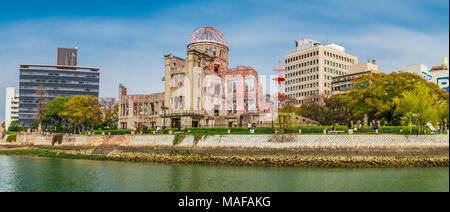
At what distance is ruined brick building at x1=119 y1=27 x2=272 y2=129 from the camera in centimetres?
7244

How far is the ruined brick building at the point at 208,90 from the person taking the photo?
72438 millimetres

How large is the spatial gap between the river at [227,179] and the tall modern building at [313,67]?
92.1 meters

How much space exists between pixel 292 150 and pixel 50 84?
126124 millimetres

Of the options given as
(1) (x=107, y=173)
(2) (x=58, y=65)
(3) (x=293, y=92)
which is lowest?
(1) (x=107, y=173)

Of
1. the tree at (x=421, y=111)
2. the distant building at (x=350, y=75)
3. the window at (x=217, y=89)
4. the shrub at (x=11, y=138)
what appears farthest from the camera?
the distant building at (x=350, y=75)

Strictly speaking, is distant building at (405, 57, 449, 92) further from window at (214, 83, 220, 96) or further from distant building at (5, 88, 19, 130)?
distant building at (5, 88, 19, 130)

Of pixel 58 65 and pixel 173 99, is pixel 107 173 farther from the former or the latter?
pixel 58 65

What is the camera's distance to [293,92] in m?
137

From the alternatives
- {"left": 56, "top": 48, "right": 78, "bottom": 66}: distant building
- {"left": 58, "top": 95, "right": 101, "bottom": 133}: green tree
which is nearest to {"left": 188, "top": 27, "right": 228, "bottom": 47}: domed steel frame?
{"left": 58, "top": 95, "right": 101, "bottom": 133}: green tree

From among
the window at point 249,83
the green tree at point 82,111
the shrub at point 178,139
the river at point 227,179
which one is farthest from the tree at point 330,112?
the green tree at point 82,111

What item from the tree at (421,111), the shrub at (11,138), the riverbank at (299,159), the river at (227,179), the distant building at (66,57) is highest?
the distant building at (66,57)

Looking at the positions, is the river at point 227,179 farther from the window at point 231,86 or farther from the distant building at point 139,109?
the distant building at point 139,109
